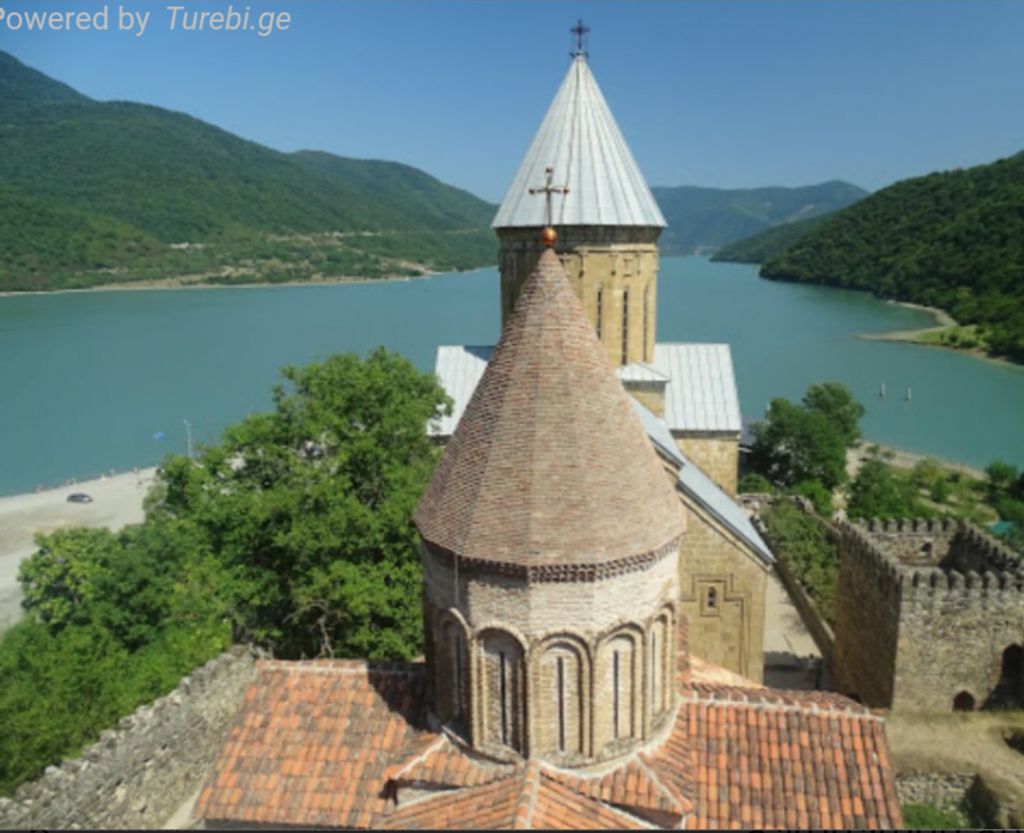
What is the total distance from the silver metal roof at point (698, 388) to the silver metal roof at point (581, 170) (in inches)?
109

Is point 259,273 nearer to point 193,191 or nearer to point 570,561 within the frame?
point 193,191

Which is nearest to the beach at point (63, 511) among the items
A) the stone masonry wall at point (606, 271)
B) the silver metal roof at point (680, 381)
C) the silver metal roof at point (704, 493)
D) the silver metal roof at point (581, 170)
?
the silver metal roof at point (680, 381)

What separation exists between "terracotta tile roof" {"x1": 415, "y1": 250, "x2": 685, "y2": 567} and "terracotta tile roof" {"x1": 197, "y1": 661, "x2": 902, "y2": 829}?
1647mm

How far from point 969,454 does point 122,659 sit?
A: 33.9 metres

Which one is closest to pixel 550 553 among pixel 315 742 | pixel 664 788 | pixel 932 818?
pixel 664 788

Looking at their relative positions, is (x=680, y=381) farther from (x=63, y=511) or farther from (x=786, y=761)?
(x=63, y=511)

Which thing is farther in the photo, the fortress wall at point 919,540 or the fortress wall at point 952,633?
the fortress wall at point 919,540

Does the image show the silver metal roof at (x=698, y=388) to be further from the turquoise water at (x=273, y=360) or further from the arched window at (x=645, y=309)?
the turquoise water at (x=273, y=360)

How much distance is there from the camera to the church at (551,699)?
17.0ft

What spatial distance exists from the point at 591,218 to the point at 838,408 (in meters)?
19.1

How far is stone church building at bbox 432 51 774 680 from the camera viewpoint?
1123 cm

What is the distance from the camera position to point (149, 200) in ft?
336

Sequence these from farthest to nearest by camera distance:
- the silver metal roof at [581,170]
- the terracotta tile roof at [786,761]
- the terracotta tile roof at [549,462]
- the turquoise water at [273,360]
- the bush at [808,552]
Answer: the turquoise water at [273,360], the bush at [808,552], the silver metal roof at [581,170], the terracotta tile roof at [786,761], the terracotta tile roof at [549,462]

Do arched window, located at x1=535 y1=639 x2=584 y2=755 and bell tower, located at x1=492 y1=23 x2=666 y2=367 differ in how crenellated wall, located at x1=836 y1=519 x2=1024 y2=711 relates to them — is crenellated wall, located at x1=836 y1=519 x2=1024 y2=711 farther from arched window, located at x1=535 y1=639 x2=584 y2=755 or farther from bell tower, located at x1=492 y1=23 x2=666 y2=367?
arched window, located at x1=535 y1=639 x2=584 y2=755
